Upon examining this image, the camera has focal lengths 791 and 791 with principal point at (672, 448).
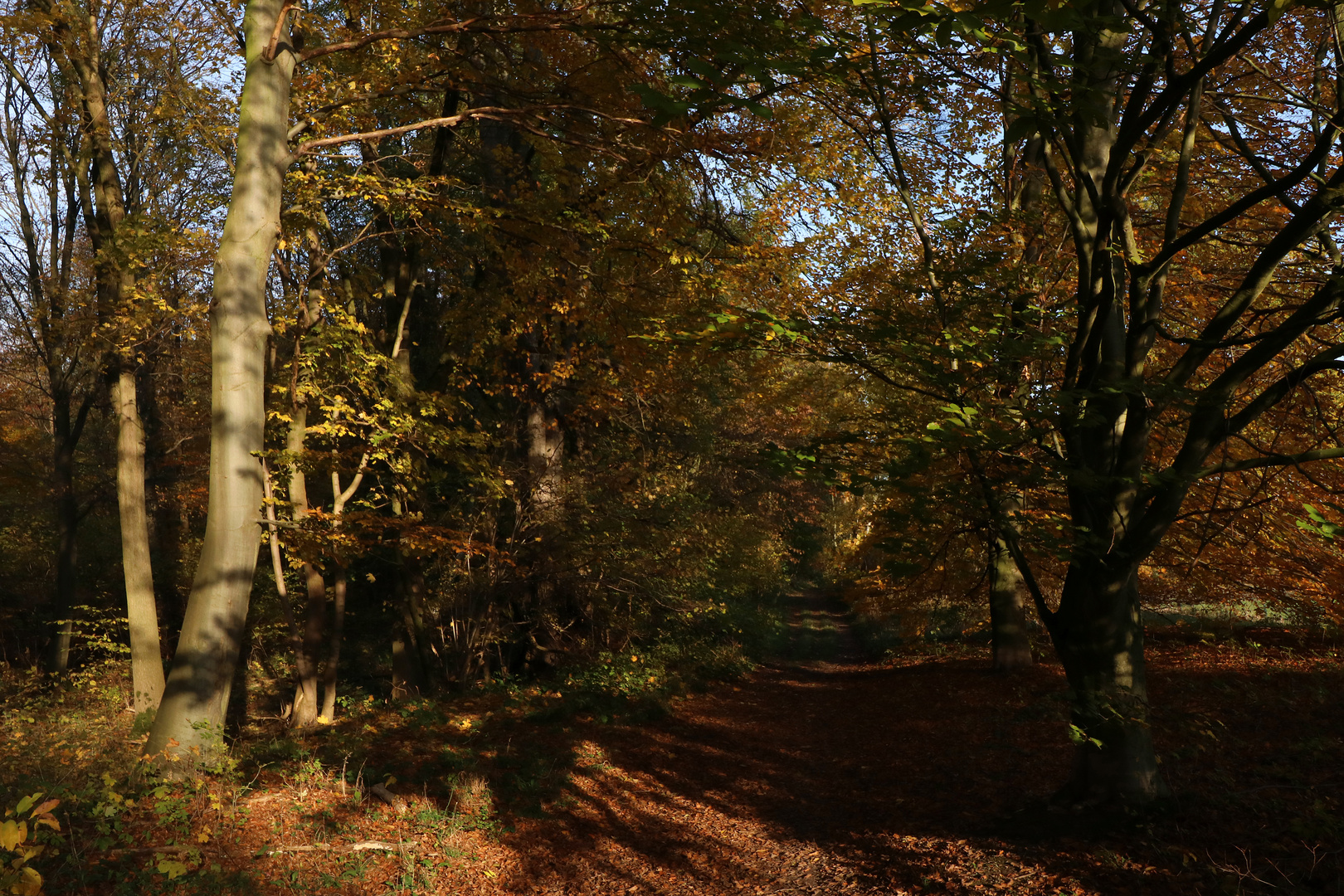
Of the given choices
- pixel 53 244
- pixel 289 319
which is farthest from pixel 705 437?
pixel 53 244

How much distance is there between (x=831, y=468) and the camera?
610 cm

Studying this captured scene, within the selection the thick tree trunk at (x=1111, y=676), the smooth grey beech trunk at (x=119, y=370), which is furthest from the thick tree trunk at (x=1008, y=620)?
the smooth grey beech trunk at (x=119, y=370)

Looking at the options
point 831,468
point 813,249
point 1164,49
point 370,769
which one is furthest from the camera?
point 813,249

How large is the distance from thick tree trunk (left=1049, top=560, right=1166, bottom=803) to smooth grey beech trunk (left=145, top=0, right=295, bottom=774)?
666cm

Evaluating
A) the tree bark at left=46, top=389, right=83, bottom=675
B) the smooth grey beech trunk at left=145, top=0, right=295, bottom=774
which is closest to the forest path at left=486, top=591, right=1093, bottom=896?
the smooth grey beech trunk at left=145, top=0, right=295, bottom=774

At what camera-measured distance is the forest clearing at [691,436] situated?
547cm

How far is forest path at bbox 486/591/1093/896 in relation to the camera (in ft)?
20.0

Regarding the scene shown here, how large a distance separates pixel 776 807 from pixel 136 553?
1040cm

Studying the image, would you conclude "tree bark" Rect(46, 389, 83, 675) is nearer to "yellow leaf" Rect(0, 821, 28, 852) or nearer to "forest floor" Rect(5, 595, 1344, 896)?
"forest floor" Rect(5, 595, 1344, 896)

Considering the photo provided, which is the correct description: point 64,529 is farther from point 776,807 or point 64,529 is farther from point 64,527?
point 776,807

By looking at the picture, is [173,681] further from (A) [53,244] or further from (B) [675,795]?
(A) [53,244]

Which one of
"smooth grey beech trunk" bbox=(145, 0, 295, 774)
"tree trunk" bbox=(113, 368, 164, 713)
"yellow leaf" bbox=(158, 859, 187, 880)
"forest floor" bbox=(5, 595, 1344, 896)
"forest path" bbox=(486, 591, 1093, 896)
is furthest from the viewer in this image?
"tree trunk" bbox=(113, 368, 164, 713)

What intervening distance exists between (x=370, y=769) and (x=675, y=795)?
309 centimetres

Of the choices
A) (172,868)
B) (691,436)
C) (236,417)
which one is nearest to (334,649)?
(691,436)
